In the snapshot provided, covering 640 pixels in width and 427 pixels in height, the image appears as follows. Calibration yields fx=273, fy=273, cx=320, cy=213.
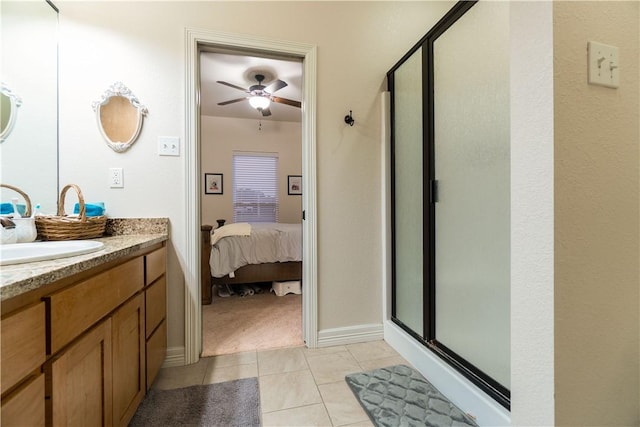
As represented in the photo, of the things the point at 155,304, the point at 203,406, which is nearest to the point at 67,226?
the point at 155,304

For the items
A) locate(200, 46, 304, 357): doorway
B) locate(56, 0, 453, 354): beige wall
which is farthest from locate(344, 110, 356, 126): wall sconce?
locate(200, 46, 304, 357): doorway

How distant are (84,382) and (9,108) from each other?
4.61 feet

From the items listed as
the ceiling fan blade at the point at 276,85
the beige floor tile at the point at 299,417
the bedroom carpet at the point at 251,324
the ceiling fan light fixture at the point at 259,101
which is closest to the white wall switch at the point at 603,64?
the beige floor tile at the point at 299,417

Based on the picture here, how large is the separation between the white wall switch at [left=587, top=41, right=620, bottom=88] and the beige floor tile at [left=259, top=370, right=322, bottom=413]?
167 centimetres

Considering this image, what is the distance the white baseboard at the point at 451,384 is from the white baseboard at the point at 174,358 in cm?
143

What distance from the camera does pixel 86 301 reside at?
0.84 m

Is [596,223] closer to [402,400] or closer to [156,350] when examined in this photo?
[402,400]

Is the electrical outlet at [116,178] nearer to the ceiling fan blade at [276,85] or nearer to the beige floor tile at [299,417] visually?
the beige floor tile at [299,417]

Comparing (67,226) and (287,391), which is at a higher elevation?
(67,226)

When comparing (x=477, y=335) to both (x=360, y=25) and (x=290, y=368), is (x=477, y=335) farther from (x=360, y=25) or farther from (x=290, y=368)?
(x=360, y=25)

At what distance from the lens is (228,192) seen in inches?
209

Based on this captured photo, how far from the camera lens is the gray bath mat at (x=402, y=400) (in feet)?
4.13

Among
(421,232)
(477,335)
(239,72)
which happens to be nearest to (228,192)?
(239,72)

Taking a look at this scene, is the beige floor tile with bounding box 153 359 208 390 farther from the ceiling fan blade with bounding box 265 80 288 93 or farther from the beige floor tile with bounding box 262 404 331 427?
the ceiling fan blade with bounding box 265 80 288 93
